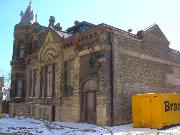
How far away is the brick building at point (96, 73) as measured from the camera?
18803 millimetres

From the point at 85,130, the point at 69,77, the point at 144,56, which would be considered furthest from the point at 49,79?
the point at 85,130

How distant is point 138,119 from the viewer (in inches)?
679

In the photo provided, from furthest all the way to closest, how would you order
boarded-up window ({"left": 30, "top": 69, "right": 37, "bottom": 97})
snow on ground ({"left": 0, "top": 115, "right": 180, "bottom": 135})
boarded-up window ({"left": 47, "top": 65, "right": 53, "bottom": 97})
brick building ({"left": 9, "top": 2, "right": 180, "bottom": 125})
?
1. boarded-up window ({"left": 30, "top": 69, "right": 37, "bottom": 97})
2. boarded-up window ({"left": 47, "top": 65, "right": 53, "bottom": 97})
3. brick building ({"left": 9, "top": 2, "right": 180, "bottom": 125})
4. snow on ground ({"left": 0, "top": 115, "right": 180, "bottom": 135})

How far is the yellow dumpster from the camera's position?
16062 millimetres

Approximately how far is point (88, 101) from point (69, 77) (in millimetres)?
3472

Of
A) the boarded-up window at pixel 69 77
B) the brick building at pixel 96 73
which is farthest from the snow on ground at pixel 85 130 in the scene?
the boarded-up window at pixel 69 77

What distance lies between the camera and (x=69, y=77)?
890 inches

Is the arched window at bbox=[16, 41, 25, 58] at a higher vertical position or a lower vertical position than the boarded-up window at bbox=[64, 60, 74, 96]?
higher

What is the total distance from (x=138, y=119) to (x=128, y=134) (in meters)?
3.19

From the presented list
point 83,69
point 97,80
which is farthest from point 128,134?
point 83,69

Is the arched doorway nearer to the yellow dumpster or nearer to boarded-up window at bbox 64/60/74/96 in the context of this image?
boarded-up window at bbox 64/60/74/96

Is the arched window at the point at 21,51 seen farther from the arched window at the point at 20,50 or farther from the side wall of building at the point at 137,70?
the side wall of building at the point at 137,70

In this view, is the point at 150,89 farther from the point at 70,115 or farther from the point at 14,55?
the point at 14,55

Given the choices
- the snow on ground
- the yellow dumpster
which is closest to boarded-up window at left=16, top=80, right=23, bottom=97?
the snow on ground
